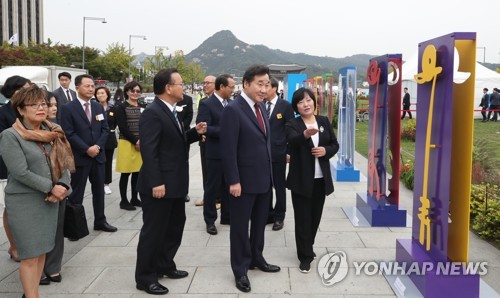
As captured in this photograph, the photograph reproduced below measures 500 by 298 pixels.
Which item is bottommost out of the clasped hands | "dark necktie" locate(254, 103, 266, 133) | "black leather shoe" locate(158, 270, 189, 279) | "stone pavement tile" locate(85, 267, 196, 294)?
"stone pavement tile" locate(85, 267, 196, 294)

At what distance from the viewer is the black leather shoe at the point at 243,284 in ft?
12.3

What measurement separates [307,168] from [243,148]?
0.73 meters

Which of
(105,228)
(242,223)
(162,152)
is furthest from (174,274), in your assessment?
(105,228)

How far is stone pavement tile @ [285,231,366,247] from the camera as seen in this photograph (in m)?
4.99

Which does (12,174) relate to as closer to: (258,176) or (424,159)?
(258,176)

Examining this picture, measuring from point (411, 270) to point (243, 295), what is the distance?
4.65ft

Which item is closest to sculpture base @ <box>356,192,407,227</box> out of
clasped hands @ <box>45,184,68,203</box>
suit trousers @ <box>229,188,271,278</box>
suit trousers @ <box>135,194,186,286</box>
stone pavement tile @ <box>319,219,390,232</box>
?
stone pavement tile @ <box>319,219,390,232</box>

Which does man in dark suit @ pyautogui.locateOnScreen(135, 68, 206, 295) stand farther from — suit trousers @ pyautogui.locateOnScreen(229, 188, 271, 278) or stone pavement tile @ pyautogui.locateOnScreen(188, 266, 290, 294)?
suit trousers @ pyautogui.locateOnScreen(229, 188, 271, 278)

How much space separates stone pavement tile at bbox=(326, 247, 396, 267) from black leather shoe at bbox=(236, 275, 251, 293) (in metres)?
1.09

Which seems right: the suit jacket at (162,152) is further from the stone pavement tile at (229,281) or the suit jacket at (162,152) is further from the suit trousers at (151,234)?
the stone pavement tile at (229,281)

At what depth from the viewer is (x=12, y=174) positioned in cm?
314

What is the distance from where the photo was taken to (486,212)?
5.34 meters

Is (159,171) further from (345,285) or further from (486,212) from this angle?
(486,212)

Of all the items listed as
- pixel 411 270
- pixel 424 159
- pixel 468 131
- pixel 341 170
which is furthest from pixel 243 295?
pixel 341 170
